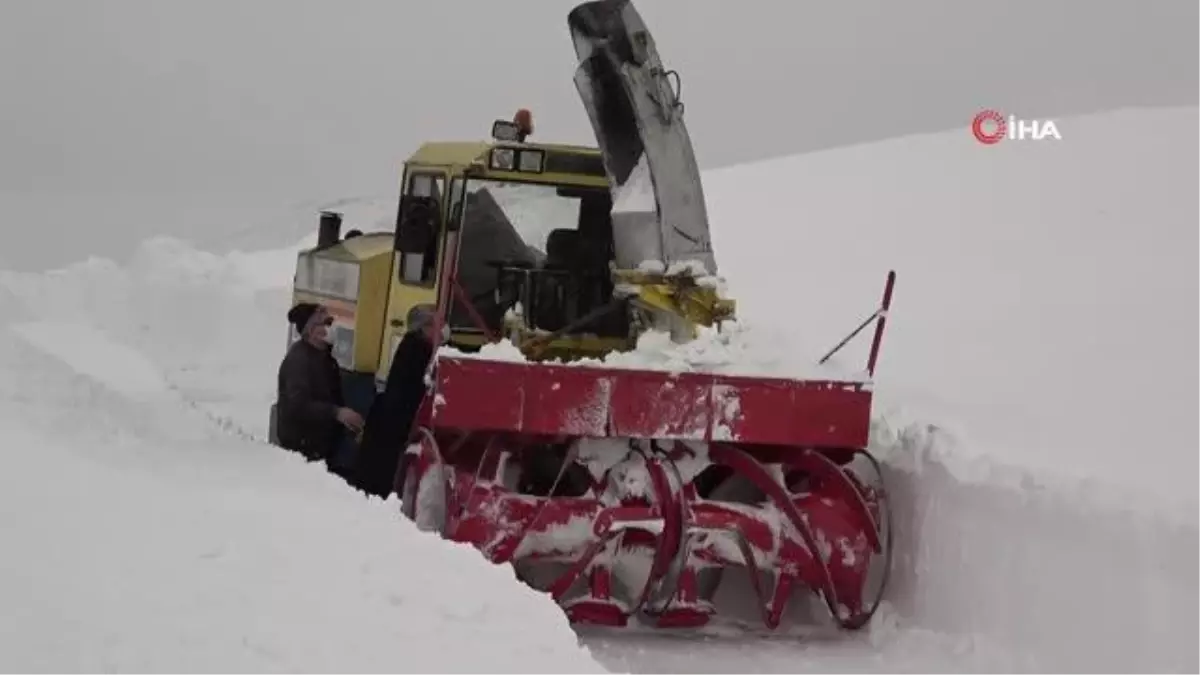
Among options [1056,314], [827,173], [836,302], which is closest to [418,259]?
[1056,314]

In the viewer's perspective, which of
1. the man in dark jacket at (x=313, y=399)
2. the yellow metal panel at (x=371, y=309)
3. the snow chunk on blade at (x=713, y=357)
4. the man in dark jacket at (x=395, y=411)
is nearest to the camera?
the snow chunk on blade at (x=713, y=357)

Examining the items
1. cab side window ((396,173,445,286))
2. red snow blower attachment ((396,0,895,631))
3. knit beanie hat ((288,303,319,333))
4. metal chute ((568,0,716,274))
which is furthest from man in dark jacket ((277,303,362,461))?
metal chute ((568,0,716,274))

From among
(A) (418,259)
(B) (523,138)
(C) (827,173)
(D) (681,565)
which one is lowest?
(D) (681,565)

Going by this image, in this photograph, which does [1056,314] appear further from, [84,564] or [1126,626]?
[84,564]

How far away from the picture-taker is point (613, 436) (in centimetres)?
649

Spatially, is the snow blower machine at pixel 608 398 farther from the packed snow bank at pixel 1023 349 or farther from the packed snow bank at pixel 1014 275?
the packed snow bank at pixel 1014 275

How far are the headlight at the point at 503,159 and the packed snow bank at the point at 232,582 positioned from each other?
2174 mm

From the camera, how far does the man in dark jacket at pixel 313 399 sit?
7996 millimetres

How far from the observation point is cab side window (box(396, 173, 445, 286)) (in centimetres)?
754

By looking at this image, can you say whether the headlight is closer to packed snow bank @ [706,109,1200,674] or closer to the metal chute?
the metal chute

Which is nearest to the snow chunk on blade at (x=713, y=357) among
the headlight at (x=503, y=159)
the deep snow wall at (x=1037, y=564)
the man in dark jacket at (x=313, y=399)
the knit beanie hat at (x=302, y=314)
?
the deep snow wall at (x=1037, y=564)

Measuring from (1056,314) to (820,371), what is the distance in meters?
10.8

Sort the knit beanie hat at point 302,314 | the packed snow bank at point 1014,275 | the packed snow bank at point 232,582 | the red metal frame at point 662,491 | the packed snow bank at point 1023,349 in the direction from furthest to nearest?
1. the packed snow bank at point 1014,275
2. the knit beanie hat at point 302,314
3. the red metal frame at point 662,491
4. the packed snow bank at point 1023,349
5. the packed snow bank at point 232,582

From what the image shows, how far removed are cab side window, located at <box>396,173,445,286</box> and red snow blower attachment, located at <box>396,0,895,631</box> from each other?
0.48ft
